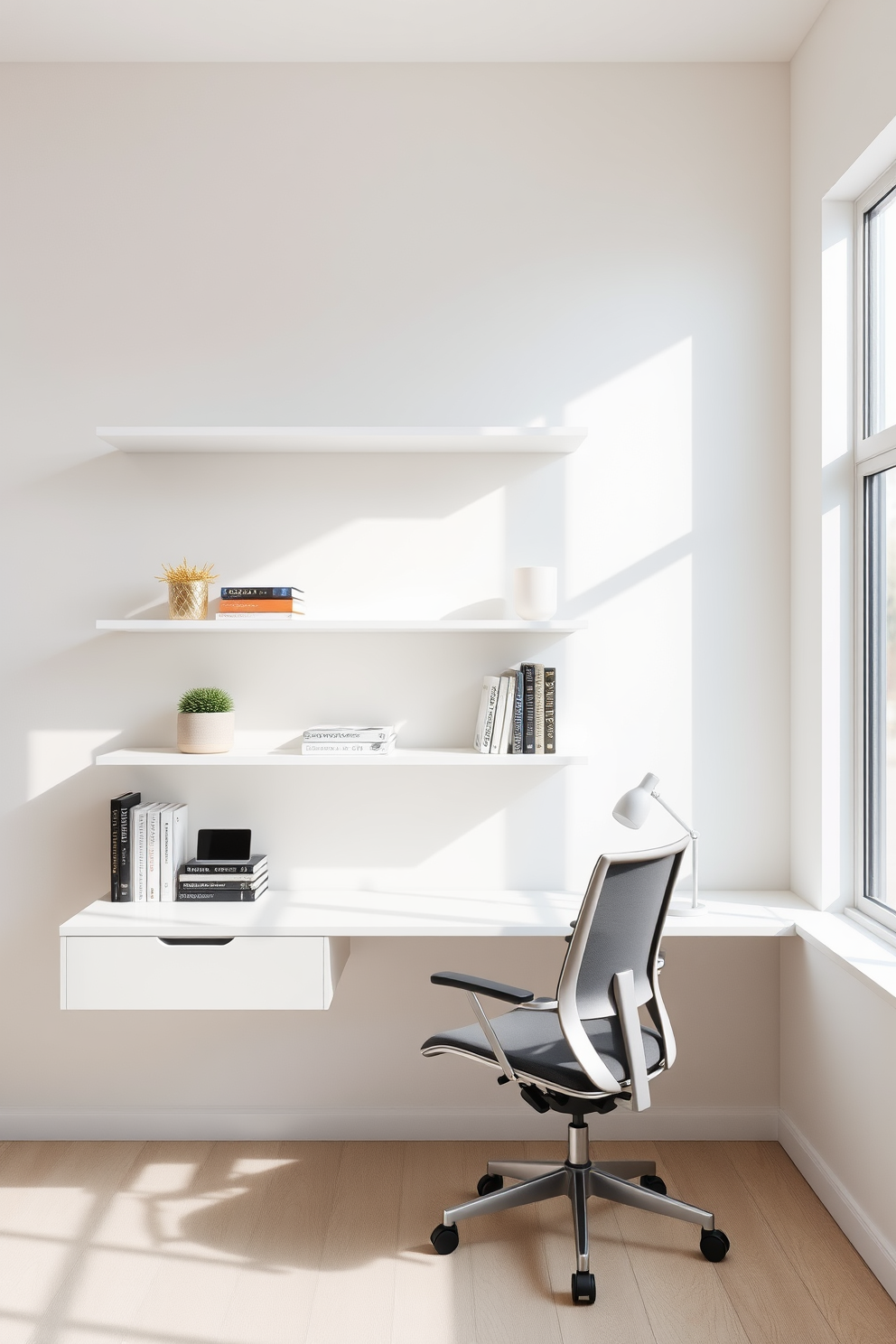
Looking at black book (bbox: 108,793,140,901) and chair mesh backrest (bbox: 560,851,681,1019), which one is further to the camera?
black book (bbox: 108,793,140,901)

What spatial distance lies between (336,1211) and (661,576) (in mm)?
1965

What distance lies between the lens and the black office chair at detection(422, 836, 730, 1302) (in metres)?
2.19

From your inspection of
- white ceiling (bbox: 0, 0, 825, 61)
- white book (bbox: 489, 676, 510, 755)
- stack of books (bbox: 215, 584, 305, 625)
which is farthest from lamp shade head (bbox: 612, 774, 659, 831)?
white ceiling (bbox: 0, 0, 825, 61)

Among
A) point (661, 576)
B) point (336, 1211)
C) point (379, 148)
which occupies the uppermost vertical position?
point (379, 148)

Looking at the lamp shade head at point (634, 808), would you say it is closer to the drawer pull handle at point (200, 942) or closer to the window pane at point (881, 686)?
the window pane at point (881, 686)

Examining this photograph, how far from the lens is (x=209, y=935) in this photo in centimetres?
255

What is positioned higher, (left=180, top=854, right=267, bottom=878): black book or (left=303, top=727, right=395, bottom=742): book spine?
(left=303, top=727, right=395, bottom=742): book spine

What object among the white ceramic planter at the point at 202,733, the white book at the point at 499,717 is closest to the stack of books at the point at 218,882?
the white ceramic planter at the point at 202,733

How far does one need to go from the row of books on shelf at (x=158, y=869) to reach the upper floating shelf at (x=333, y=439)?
102 centimetres

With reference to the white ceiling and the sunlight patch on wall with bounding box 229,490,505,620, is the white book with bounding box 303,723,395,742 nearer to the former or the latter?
the sunlight patch on wall with bounding box 229,490,505,620

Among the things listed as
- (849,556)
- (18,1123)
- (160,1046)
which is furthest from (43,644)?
(849,556)

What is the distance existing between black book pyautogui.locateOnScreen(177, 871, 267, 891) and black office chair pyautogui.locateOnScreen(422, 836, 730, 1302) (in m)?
0.72

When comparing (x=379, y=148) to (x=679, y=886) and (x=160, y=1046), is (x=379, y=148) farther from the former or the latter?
(x=160, y=1046)

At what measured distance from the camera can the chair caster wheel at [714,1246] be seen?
233cm
